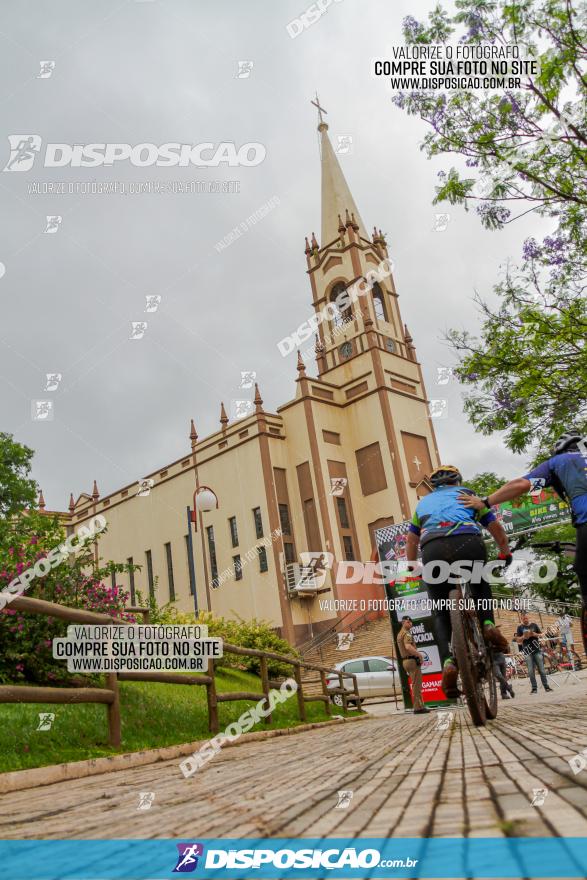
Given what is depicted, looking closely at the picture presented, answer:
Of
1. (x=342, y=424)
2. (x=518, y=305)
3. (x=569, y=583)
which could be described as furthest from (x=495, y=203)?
(x=569, y=583)

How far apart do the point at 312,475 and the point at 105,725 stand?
29.7 m

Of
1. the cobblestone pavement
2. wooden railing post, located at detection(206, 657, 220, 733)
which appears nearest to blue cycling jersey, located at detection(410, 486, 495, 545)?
the cobblestone pavement

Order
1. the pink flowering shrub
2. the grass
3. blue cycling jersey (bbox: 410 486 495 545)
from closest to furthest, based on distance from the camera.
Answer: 1. blue cycling jersey (bbox: 410 486 495 545)
2. the grass
3. the pink flowering shrub

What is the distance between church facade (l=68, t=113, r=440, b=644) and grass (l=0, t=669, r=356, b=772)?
80.2 ft

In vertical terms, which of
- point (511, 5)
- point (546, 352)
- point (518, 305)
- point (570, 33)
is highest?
point (511, 5)

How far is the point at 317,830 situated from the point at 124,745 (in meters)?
5.52

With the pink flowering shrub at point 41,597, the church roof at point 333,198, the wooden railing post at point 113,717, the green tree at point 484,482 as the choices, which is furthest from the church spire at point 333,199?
the wooden railing post at point 113,717

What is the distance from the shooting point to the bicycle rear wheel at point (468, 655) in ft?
14.6

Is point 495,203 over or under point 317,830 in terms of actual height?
over

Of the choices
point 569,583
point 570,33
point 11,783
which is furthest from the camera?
point 569,583

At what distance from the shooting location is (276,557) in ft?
115

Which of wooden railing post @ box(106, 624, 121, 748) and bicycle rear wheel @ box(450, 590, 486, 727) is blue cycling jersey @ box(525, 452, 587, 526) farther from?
wooden railing post @ box(106, 624, 121, 748)

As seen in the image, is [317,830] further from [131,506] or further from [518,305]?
[131,506]

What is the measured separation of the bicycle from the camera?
14.6 feet
